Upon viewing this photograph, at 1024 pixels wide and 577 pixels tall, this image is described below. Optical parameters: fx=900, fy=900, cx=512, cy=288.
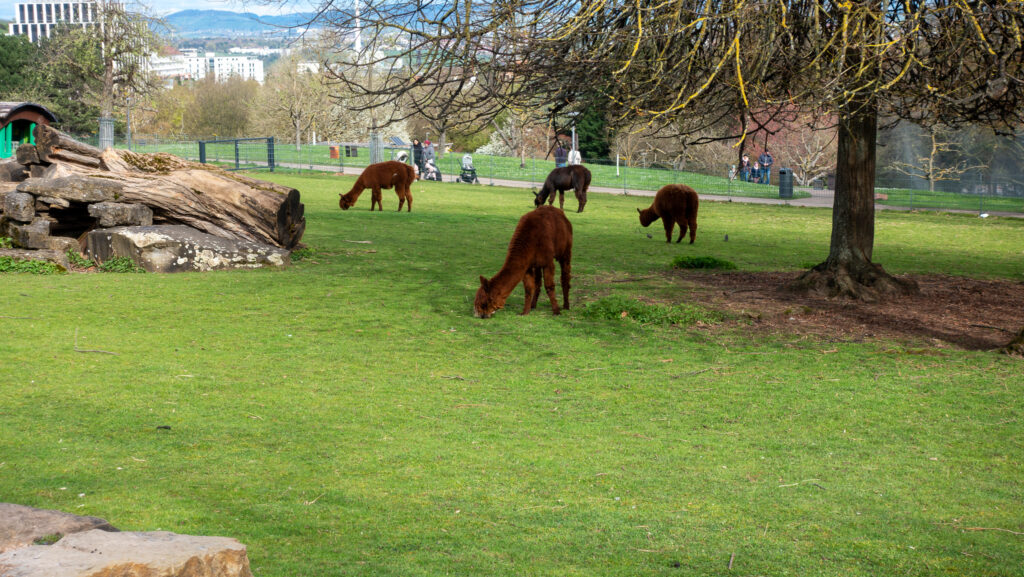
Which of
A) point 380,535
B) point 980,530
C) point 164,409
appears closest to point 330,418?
point 164,409

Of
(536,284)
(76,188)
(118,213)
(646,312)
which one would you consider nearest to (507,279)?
(536,284)

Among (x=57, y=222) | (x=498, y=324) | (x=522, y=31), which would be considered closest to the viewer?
(x=522, y=31)

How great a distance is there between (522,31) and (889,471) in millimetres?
6207

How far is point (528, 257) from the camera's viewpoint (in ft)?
36.9

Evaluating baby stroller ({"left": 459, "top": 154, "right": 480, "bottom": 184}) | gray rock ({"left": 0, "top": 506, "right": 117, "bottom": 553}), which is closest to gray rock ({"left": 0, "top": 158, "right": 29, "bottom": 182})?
gray rock ({"left": 0, "top": 506, "right": 117, "bottom": 553})

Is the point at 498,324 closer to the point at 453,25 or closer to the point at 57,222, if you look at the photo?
the point at 453,25

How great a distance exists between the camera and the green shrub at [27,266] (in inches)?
555

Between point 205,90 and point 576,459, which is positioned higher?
point 205,90

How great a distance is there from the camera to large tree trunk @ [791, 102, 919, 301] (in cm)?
1275

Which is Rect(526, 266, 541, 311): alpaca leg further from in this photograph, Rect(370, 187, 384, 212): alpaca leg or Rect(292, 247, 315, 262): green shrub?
Rect(370, 187, 384, 212): alpaca leg

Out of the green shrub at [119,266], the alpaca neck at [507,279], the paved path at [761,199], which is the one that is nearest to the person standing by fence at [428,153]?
the paved path at [761,199]

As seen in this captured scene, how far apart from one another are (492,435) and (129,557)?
12.8ft

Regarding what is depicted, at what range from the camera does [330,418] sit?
7.22 m

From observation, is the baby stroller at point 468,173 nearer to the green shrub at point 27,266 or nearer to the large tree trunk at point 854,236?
the green shrub at point 27,266
